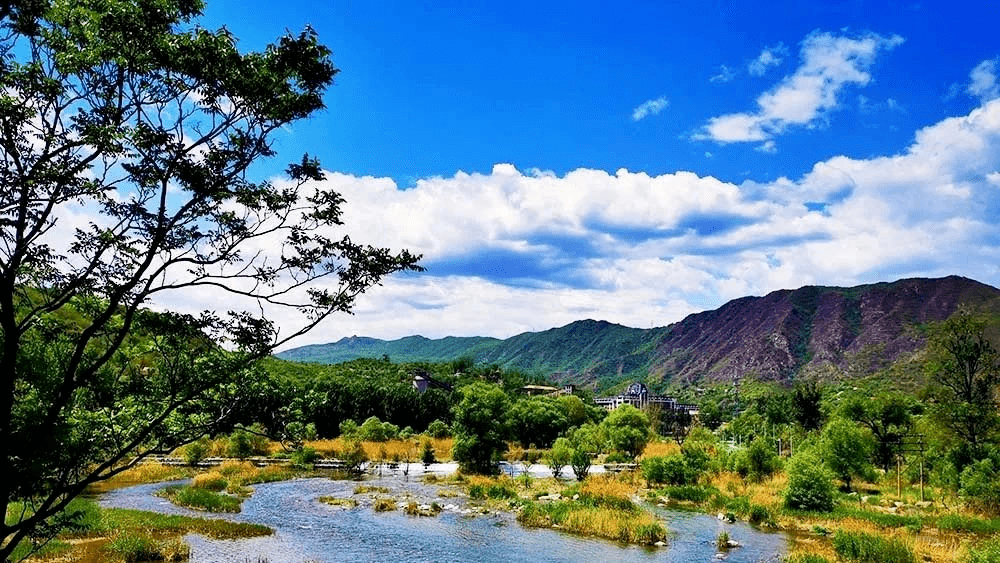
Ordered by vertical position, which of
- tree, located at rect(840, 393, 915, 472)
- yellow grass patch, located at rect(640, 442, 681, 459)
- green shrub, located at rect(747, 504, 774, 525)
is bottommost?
yellow grass patch, located at rect(640, 442, 681, 459)

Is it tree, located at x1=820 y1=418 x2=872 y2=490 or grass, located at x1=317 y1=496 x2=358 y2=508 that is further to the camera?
tree, located at x1=820 y1=418 x2=872 y2=490

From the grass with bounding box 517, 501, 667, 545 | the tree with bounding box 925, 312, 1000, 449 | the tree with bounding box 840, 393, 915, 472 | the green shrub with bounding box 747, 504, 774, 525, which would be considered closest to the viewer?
the grass with bounding box 517, 501, 667, 545

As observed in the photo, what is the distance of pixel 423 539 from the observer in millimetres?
31719

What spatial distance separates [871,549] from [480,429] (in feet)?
123

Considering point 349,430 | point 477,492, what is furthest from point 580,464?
point 349,430

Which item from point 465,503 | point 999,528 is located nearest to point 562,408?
point 465,503

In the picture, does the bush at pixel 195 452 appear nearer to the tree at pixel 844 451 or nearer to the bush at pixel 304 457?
the bush at pixel 304 457

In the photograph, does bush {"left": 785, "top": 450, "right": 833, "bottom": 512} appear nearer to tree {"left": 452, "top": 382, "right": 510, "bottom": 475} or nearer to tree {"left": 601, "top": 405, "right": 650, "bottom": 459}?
tree {"left": 452, "top": 382, "right": 510, "bottom": 475}

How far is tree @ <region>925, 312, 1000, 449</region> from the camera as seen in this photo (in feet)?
142

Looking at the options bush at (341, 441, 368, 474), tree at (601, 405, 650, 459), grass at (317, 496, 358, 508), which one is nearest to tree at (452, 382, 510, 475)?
bush at (341, 441, 368, 474)

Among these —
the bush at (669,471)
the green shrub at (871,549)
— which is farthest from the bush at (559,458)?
the green shrub at (871,549)

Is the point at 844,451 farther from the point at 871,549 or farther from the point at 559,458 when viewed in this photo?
the point at 871,549

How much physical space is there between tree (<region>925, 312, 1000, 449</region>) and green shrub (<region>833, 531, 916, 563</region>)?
22211 millimetres

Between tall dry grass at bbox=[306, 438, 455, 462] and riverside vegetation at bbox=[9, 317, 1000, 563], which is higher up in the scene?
riverside vegetation at bbox=[9, 317, 1000, 563]
